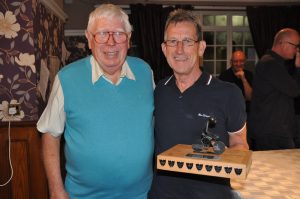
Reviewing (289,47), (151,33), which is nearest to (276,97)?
(289,47)

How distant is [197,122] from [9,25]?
2.08m

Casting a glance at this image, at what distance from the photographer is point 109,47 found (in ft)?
4.93

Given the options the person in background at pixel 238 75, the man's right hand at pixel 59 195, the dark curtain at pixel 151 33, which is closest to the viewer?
the man's right hand at pixel 59 195

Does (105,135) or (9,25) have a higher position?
(9,25)

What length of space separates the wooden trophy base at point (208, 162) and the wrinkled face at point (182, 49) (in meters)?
0.37

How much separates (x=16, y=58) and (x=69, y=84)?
5.09 ft

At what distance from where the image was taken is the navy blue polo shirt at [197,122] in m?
1.41

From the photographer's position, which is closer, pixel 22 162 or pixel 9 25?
pixel 9 25

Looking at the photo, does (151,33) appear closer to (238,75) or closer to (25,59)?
(238,75)

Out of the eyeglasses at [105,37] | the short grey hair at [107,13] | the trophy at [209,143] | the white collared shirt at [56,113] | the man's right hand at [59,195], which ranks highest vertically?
the short grey hair at [107,13]

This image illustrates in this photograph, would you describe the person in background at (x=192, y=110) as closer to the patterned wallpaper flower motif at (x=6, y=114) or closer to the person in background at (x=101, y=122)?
the person in background at (x=101, y=122)

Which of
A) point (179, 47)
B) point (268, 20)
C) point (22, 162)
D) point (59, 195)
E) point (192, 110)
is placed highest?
point (268, 20)

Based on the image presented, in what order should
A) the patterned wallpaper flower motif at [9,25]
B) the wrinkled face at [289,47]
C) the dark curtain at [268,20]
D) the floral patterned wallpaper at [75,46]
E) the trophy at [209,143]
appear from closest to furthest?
1. the trophy at [209,143]
2. the patterned wallpaper flower motif at [9,25]
3. the wrinkled face at [289,47]
4. the floral patterned wallpaper at [75,46]
5. the dark curtain at [268,20]

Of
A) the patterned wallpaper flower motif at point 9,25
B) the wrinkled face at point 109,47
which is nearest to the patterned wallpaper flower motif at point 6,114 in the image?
the patterned wallpaper flower motif at point 9,25
